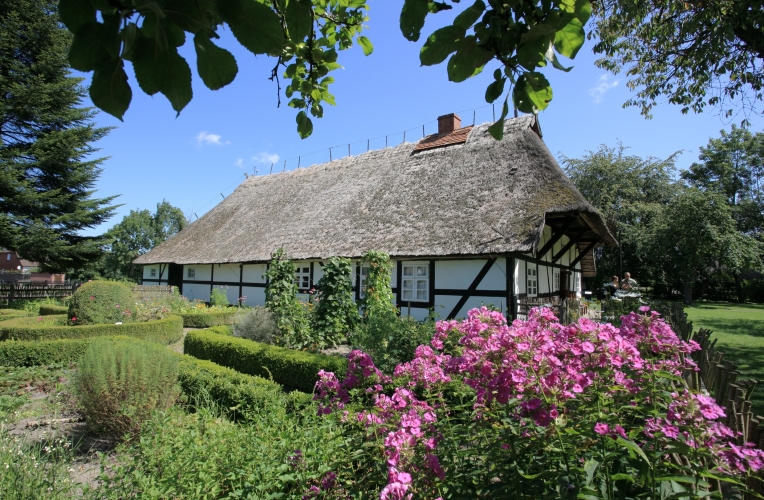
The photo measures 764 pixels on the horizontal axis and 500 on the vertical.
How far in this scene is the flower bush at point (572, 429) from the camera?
5.13 feet

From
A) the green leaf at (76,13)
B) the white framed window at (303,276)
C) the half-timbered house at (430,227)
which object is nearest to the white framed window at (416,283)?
the half-timbered house at (430,227)

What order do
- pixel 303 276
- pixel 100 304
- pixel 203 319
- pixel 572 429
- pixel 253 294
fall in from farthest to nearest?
pixel 253 294, pixel 303 276, pixel 203 319, pixel 100 304, pixel 572 429

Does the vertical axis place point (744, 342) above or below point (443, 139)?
below

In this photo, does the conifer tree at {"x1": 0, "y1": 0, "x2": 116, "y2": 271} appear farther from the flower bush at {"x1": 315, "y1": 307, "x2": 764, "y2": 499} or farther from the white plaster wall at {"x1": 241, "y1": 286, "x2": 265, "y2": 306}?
the flower bush at {"x1": 315, "y1": 307, "x2": 764, "y2": 499}

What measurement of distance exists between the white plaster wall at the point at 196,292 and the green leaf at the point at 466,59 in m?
18.5

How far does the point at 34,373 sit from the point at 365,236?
8.67 meters

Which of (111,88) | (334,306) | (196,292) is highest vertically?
(111,88)

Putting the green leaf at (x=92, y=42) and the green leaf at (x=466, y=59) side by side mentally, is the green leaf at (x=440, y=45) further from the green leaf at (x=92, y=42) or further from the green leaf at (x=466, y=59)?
the green leaf at (x=92, y=42)

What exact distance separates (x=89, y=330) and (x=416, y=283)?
26.4 feet

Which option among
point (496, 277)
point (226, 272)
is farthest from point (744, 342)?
point (226, 272)

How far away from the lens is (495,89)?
1.55m

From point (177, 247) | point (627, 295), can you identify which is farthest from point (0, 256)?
point (627, 295)

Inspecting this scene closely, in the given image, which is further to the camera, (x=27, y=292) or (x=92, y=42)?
(x=27, y=292)

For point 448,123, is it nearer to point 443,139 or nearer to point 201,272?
point 443,139
